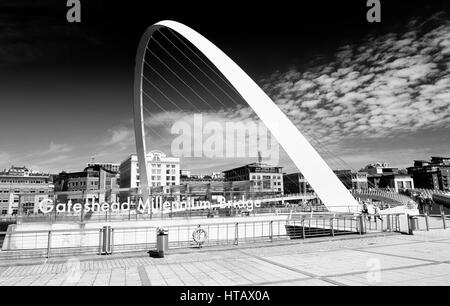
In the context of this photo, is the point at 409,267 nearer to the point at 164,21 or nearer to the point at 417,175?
the point at 164,21

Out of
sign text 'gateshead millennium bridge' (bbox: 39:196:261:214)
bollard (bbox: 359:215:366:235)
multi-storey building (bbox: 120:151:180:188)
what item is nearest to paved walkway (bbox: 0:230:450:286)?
bollard (bbox: 359:215:366:235)

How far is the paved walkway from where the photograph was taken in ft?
24.9

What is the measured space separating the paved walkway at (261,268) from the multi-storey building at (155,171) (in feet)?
347

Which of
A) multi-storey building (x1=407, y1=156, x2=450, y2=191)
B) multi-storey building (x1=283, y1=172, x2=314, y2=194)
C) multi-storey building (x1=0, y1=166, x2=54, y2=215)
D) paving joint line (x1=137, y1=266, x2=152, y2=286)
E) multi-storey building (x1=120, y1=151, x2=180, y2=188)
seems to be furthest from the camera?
multi-storey building (x1=407, y1=156, x2=450, y2=191)

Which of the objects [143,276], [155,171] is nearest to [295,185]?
[155,171]

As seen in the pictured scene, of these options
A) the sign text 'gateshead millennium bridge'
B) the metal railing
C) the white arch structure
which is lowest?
the metal railing

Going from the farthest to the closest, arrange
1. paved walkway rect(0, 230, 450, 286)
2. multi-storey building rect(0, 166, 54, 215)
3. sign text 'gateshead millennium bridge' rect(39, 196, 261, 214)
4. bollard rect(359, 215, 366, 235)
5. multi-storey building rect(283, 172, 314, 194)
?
multi-storey building rect(283, 172, 314, 194) → multi-storey building rect(0, 166, 54, 215) → sign text 'gateshead millennium bridge' rect(39, 196, 261, 214) → bollard rect(359, 215, 366, 235) → paved walkway rect(0, 230, 450, 286)

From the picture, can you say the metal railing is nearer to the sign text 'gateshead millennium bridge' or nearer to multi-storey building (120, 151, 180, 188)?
the sign text 'gateshead millennium bridge'

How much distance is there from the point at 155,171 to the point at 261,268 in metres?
113

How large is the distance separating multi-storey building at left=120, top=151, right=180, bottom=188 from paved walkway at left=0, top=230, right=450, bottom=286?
105626mm

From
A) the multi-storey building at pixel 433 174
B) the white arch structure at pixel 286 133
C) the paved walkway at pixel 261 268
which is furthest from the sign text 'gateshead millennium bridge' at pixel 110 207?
the multi-storey building at pixel 433 174

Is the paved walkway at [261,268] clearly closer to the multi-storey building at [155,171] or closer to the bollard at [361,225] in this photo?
the bollard at [361,225]

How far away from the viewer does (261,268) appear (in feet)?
29.8
